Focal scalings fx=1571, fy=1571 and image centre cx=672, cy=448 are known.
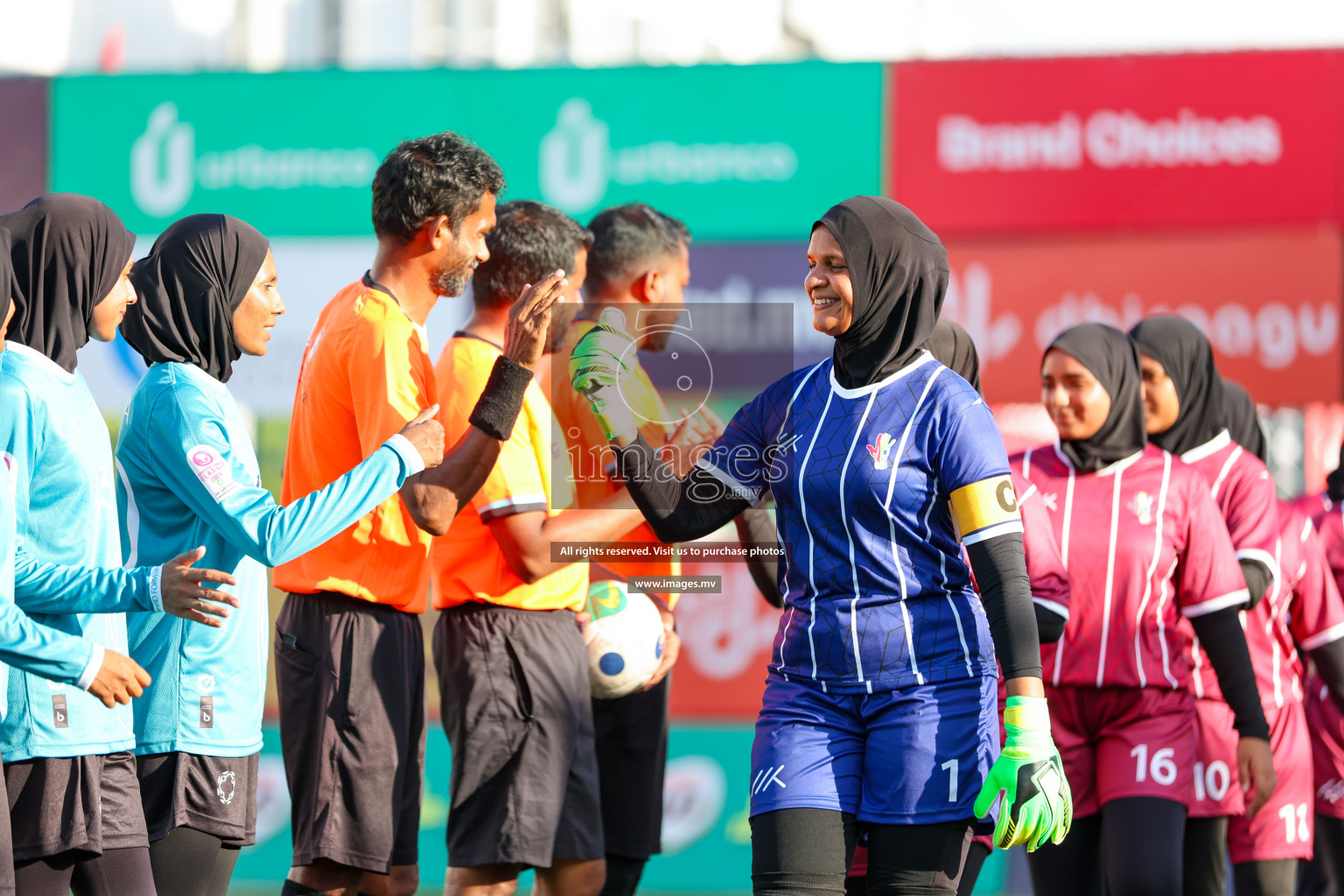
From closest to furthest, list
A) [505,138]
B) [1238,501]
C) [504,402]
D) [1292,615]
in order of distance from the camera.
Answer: [504,402] < [1238,501] < [1292,615] < [505,138]

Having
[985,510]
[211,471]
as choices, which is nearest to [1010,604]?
[985,510]

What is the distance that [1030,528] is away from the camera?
4551 mm

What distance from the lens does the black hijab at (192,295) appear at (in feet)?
12.4

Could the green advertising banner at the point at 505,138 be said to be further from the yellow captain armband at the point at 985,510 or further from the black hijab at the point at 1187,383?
the yellow captain armband at the point at 985,510

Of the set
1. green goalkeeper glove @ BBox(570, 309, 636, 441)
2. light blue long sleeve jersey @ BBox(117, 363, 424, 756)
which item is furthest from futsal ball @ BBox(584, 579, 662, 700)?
light blue long sleeve jersey @ BBox(117, 363, 424, 756)

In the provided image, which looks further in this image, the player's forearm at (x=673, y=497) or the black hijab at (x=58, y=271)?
the player's forearm at (x=673, y=497)

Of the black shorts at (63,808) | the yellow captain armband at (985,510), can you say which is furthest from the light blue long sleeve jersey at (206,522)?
the yellow captain armband at (985,510)

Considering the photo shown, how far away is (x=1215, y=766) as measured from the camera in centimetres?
514

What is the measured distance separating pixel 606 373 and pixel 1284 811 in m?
3.02

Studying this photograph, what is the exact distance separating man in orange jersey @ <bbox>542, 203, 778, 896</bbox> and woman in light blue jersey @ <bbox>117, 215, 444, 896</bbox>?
32.8 inches

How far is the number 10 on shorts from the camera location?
183 inches

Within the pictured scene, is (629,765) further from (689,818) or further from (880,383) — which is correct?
(689,818)

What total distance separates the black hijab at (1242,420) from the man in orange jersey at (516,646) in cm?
296

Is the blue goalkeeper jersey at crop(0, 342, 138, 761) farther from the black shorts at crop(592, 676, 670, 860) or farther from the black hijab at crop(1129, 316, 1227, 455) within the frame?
the black hijab at crop(1129, 316, 1227, 455)
